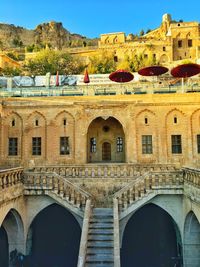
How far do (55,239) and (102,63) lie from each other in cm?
4076

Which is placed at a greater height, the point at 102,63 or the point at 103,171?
the point at 102,63

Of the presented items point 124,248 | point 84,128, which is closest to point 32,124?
point 84,128

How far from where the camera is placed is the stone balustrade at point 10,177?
1365 cm

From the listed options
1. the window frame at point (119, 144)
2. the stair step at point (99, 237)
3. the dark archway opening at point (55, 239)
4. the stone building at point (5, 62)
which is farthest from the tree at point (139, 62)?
the stair step at point (99, 237)

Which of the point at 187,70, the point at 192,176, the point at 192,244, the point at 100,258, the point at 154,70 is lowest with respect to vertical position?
the point at 192,244

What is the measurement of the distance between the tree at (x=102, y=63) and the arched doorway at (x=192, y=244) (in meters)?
36.4

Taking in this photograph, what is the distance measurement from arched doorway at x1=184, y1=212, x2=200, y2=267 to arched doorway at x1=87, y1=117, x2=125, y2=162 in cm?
934

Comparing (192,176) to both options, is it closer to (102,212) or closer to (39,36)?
(102,212)

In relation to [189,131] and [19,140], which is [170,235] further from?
[19,140]

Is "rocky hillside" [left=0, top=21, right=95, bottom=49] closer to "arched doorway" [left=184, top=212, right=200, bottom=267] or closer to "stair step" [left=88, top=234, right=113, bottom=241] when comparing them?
"arched doorway" [left=184, top=212, right=200, bottom=267]

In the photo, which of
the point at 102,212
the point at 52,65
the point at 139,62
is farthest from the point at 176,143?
Answer: the point at 139,62

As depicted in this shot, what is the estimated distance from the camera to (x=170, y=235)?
2002 cm

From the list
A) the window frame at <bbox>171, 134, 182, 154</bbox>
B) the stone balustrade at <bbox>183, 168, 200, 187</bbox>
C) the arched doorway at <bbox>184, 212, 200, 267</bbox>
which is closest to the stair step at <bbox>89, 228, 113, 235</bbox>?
the stone balustrade at <bbox>183, 168, 200, 187</bbox>

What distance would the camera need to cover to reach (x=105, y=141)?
24047 mm
